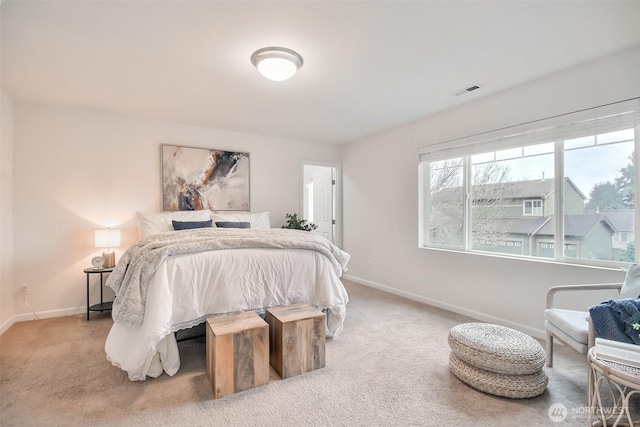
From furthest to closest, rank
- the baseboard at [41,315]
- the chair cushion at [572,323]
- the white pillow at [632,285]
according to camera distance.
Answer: the baseboard at [41,315] → the white pillow at [632,285] → the chair cushion at [572,323]

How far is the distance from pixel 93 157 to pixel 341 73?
323 centimetres

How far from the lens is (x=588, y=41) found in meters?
2.20

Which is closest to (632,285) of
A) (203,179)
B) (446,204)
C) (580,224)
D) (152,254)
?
(580,224)

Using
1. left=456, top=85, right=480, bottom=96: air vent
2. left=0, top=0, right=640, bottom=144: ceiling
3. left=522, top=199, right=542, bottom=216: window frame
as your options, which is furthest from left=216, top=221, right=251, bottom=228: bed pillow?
left=522, top=199, right=542, bottom=216: window frame

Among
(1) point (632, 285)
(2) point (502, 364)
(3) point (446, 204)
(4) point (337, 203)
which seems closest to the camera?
(2) point (502, 364)

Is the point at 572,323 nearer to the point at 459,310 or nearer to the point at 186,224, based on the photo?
the point at 459,310

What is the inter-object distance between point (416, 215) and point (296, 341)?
2.62m

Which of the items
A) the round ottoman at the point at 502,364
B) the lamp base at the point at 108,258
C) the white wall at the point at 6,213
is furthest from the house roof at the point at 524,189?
the white wall at the point at 6,213

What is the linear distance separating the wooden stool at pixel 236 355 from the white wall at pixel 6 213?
2.69 meters

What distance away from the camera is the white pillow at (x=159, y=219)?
11.7ft

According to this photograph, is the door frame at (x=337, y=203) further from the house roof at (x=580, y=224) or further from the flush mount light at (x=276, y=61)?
the house roof at (x=580, y=224)

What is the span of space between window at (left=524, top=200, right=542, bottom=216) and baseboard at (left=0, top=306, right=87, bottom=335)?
517 cm

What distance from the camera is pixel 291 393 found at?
1891 mm

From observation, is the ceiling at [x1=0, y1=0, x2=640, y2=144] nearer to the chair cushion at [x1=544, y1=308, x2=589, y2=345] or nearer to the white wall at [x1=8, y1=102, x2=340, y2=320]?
the white wall at [x1=8, y1=102, x2=340, y2=320]
